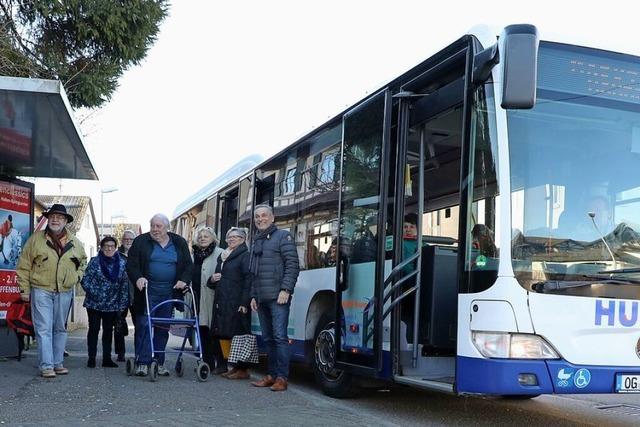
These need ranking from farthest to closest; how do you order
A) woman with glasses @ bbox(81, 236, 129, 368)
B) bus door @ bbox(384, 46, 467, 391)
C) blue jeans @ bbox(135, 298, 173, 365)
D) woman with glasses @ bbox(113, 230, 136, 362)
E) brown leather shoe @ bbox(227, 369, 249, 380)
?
1. woman with glasses @ bbox(113, 230, 136, 362)
2. woman with glasses @ bbox(81, 236, 129, 368)
3. brown leather shoe @ bbox(227, 369, 249, 380)
4. blue jeans @ bbox(135, 298, 173, 365)
5. bus door @ bbox(384, 46, 467, 391)

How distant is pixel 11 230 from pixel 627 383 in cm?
820

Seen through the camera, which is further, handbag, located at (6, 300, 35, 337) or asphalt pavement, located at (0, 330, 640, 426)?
handbag, located at (6, 300, 35, 337)

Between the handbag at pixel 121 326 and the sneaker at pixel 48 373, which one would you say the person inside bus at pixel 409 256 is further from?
the handbag at pixel 121 326

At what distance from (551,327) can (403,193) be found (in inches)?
76.3

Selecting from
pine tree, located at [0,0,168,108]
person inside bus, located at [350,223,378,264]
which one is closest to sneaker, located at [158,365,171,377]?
person inside bus, located at [350,223,378,264]

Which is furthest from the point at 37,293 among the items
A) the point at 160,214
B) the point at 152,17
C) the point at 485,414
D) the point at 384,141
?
the point at 152,17

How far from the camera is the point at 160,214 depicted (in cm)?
901

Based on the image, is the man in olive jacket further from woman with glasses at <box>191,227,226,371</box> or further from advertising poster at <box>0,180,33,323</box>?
advertising poster at <box>0,180,33,323</box>

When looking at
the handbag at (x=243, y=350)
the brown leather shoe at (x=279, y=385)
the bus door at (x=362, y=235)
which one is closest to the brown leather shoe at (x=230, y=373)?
the handbag at (x=243, y=350)

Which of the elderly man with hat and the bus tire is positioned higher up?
the elderly man with hat

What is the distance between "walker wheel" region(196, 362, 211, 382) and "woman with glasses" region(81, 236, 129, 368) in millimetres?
1876

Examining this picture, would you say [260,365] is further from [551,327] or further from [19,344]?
[551,327]

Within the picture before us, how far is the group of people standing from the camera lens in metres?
8.20

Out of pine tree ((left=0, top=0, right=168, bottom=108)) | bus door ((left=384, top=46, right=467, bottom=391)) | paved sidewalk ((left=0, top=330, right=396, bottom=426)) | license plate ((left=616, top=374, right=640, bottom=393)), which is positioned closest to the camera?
license plate ((left=616, top=374, right=640, bottom=393))
